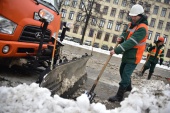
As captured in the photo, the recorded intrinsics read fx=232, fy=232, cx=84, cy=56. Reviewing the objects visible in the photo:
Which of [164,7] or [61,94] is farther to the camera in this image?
[164,7]

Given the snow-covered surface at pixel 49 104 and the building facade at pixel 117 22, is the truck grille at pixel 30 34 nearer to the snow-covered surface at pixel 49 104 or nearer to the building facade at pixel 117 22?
the snow-covered surface at pixel 49 104

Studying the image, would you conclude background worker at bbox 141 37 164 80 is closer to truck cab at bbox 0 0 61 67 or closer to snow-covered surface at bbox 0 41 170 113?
truck cab at bbox 0 0 61 67

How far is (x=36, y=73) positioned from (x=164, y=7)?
58192 millimetres

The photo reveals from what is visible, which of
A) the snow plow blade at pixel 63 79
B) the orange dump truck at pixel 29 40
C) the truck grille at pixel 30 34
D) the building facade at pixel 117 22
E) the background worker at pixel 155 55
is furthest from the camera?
the building facade at pixel 117 22

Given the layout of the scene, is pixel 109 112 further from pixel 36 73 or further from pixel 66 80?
pixel 36 73

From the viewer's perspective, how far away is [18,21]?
403 cm

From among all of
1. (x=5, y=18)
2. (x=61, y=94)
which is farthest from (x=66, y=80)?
(x=5, y=18)

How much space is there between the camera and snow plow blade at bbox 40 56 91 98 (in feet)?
11.7

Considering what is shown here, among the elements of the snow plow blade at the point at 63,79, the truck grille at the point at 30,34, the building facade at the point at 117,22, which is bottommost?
the snow plow blade at the point at 63,79

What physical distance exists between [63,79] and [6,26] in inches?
53.7

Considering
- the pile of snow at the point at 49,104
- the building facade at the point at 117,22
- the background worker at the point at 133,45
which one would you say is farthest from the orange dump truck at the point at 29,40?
the building facade at the point at 117,22

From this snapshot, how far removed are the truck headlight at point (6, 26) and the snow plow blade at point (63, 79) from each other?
1.04m

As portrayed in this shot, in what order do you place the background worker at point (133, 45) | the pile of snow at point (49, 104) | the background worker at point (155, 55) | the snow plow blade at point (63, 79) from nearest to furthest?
the pile of snow at point (49, 104)
the snow plow blade at point (63, 79)
the background worker at point (133, 45)
the background worker at point (155, 55)

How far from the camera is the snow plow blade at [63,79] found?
3.55m
